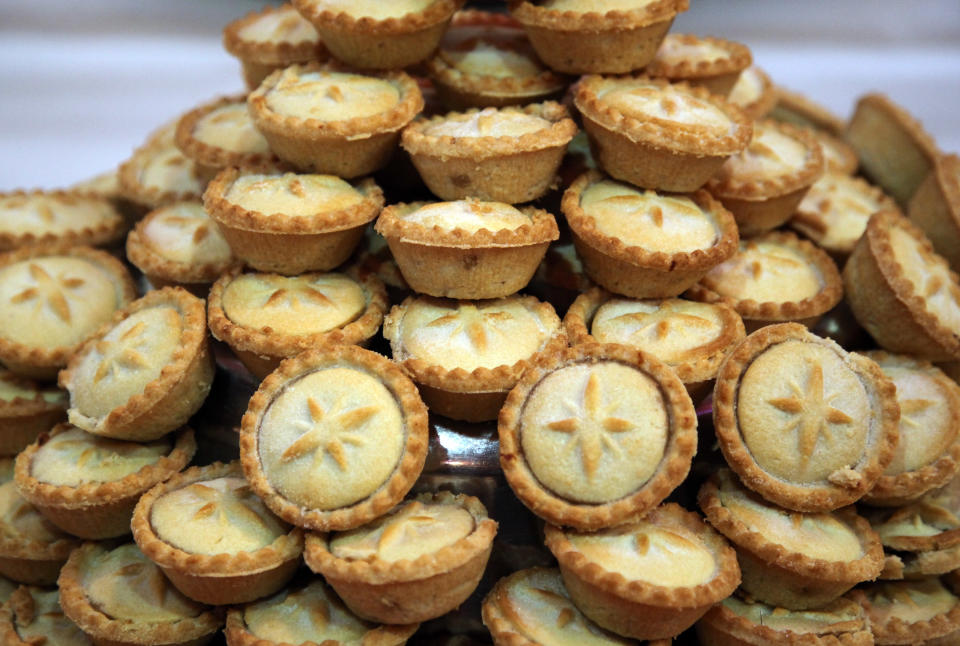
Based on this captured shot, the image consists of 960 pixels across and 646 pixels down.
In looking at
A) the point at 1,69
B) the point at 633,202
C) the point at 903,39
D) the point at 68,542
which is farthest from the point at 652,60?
the point at 1,69

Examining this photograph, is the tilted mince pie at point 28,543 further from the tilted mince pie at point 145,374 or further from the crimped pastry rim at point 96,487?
the tilted mince pie at point 145,374

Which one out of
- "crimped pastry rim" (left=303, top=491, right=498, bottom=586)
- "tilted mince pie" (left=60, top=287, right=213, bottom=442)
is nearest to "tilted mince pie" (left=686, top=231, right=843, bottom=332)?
"crimped pastry rim" (left=303, top=491, right=498, bottom=586)

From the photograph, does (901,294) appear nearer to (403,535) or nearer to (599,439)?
(599,439)

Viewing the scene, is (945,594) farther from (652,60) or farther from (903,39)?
(903,39)

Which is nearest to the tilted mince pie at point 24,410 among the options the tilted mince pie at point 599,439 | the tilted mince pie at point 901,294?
the tilted mince pie at point 599,439

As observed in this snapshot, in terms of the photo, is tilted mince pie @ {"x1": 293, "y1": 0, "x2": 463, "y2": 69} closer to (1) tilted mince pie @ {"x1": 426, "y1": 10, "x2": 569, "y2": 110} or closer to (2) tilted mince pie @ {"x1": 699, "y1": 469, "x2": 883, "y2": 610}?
(1) tilted mince pie @ {"x1": 426, "y1": 10, "x2": 569, "y2": 110}

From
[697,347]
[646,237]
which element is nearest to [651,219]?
[646,237]
